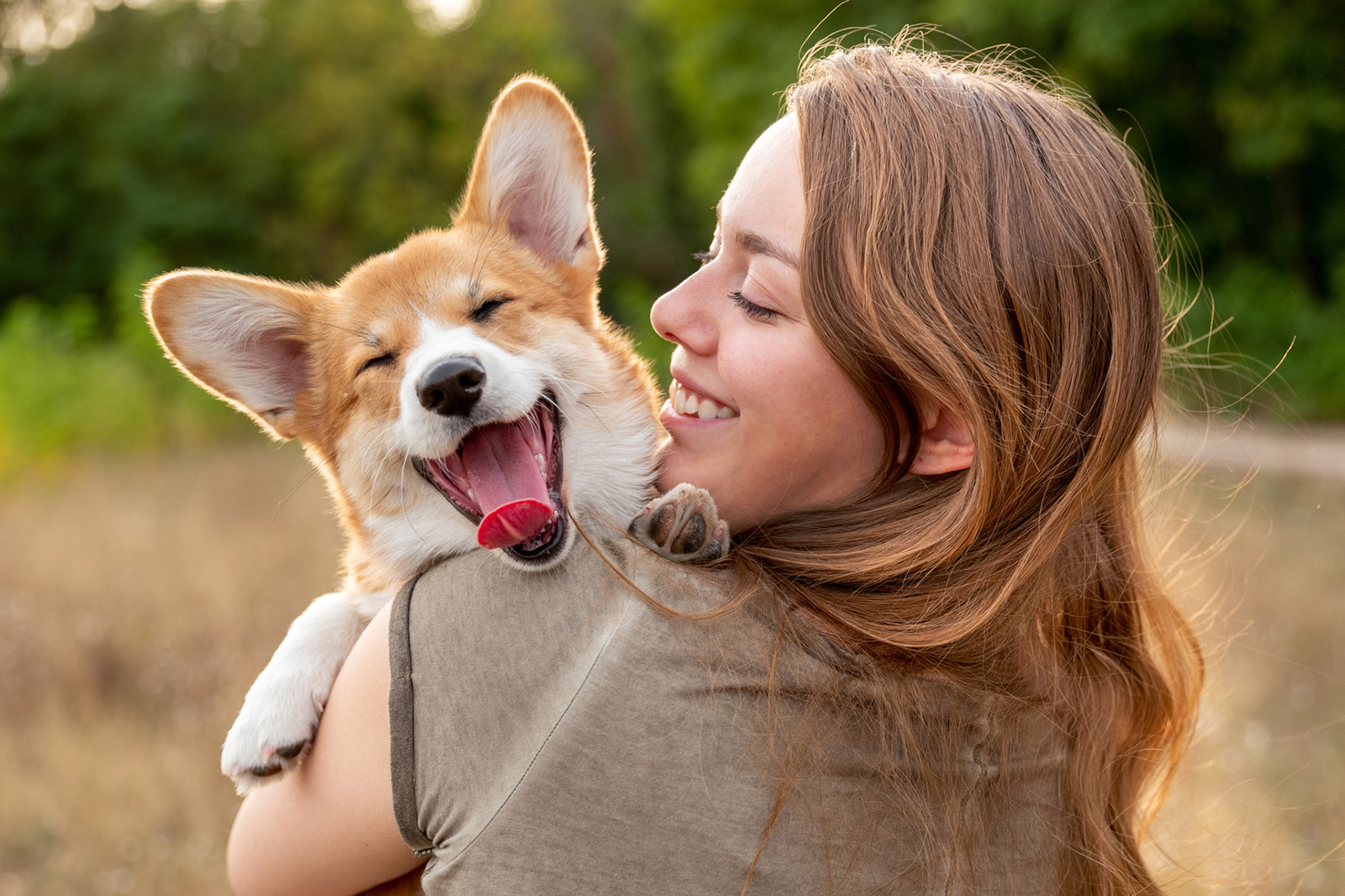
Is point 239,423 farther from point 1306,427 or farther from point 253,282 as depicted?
point 1306,427

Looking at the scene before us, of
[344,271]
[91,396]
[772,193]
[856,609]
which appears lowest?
[344,271]

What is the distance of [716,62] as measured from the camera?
1895cm

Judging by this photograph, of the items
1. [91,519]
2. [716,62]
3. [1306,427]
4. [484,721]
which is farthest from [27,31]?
[484,721]

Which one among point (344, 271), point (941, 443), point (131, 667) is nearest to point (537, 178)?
point (941, 443)

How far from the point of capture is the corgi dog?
203cm

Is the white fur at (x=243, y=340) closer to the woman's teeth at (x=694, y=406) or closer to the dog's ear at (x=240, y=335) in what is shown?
the dog's ear at (x=240, y=335)

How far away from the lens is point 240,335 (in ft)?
7.70

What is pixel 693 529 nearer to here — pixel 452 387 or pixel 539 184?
pixel 452 387

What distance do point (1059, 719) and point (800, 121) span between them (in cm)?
114

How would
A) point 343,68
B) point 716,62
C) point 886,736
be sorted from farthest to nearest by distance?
point 343,68, point 716,62, point 886,736

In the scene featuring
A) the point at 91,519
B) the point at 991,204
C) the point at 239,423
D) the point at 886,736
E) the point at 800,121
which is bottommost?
the point at 239,423

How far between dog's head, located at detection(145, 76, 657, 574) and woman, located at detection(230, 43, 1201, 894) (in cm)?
30

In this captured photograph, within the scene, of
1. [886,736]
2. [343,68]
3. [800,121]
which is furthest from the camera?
[343,68]

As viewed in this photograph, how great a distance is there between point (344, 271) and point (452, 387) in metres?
15.3
